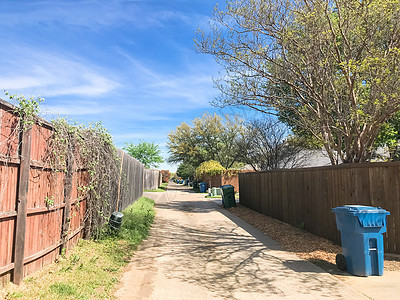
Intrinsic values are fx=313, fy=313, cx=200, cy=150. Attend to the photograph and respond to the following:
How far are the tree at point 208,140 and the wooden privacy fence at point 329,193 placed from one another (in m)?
19.4

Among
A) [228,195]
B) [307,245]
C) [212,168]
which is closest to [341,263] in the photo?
[307,245]

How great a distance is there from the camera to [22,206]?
4.14m

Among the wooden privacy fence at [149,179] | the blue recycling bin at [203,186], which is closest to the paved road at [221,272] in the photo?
the wooden privacy fence at [149,179]

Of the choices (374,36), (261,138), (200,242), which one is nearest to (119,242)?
(200,242)

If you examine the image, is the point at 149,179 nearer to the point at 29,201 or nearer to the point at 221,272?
the point at 221,272

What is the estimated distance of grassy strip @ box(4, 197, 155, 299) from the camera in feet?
13.1

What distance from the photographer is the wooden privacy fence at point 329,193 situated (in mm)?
6383

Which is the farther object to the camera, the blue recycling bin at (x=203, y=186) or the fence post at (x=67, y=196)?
the blue recycling bin at (x=203, y=186)

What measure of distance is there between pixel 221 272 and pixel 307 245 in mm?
2878

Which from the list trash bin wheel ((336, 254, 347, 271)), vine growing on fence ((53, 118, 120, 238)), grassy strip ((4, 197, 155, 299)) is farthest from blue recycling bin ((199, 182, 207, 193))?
trash bin wheel ((336, 254, 347, 271))

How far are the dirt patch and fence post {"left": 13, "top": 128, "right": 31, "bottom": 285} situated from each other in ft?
16.6

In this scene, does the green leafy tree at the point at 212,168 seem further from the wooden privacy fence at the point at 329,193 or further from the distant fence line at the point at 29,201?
the distant fence line at the point at 29,201

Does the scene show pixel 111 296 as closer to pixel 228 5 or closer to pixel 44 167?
pixel 44 167

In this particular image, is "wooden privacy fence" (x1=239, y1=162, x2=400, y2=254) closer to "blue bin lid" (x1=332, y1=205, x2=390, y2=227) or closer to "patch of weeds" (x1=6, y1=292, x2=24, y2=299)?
A: "blue bin lid" (x1=332, y1=205, x2=390, y2=227)
